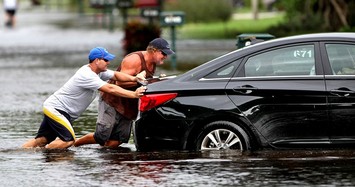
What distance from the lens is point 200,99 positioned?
1245cm

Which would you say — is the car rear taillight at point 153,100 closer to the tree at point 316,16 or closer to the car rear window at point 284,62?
the car rear window at point 284,62

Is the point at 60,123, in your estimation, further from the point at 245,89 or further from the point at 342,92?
the point at 342,92

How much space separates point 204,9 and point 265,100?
3194cm

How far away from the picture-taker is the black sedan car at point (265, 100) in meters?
12.2

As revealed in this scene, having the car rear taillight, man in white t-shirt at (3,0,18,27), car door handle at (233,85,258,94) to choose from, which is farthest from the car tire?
man in white t-shirt at (3,0,18,27)

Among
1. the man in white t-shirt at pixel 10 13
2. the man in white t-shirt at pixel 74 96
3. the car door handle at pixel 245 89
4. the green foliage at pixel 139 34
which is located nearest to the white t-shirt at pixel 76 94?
the man in white t-shirt at pixel 74 96

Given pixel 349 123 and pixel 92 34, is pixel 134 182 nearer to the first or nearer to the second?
Answer: pixel 349 123

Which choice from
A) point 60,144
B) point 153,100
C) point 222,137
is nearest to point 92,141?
point 60,144

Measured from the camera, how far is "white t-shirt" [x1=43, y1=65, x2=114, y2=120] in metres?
13.6

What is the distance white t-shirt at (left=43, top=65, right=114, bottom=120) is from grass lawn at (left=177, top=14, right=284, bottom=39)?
22.8m

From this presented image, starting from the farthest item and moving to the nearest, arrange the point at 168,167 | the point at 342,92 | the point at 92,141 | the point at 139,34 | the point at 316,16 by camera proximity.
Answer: the point at 316,16
the point at 139,34
the point at 92,141
the point at 342,92
the point at 168,167

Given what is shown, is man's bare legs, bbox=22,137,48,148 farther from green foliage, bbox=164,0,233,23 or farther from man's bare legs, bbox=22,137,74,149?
green foliage, bbox=164,0,233,23

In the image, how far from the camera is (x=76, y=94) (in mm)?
13672

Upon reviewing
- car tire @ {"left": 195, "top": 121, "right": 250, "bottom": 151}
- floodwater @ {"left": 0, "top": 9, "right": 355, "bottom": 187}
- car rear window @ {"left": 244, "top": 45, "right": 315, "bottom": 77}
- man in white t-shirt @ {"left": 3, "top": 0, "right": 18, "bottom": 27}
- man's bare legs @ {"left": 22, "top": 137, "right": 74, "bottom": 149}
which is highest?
man in white t-shirt @ {"left": 3, "top": 0, "right": 18, "bottom": 27}
